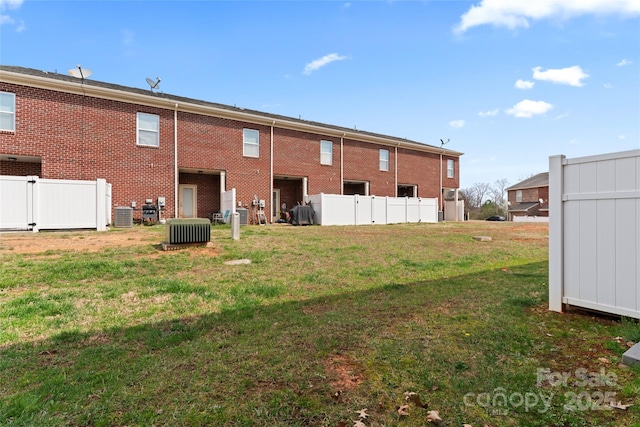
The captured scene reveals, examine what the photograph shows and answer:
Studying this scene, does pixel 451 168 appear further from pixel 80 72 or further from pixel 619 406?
pixel 619 406

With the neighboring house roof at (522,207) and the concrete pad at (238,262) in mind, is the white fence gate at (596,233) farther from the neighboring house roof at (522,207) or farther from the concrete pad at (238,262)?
the neighboring house roof at (522,207)

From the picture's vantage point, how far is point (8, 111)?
1253 cm

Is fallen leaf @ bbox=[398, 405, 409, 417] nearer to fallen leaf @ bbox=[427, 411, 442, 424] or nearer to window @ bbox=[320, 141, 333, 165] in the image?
fallen leaf @ bbox=[427, 411, 442, 424]

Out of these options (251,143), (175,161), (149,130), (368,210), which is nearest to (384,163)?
(368,210)

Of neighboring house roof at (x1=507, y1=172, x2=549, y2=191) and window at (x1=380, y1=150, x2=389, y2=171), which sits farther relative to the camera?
neighboring house roof at (x1=507, y1=172, x2=549, y2=191)

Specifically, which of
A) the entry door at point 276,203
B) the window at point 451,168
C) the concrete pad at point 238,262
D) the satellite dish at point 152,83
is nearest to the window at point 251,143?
the entry door at point 276,203

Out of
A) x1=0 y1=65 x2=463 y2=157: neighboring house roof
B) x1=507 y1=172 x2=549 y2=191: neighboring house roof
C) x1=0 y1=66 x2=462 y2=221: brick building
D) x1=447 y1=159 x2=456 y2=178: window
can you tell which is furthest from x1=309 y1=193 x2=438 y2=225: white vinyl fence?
x1=507 y1=172 x2=549 y2=191: neighboring house roof

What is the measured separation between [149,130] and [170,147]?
116 centimetres

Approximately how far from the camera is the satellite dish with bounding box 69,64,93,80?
14250 mm

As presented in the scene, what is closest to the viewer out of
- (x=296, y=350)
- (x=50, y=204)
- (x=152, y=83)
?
(x=296, y=350)

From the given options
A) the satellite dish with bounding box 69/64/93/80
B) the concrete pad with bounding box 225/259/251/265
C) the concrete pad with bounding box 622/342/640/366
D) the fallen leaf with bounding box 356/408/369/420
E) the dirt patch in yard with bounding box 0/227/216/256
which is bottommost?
the fallen leaf with bounding box 356/408/369/420

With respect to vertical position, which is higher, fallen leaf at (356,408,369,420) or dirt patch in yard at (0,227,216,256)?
dirt patch in yard at (0,227,216,256)

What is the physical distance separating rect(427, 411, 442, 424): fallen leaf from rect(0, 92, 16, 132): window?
1710 cm

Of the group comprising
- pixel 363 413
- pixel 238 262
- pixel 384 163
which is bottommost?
pixel 363 413
